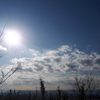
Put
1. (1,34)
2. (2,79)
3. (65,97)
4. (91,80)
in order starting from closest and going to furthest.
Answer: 1. (2,79)
2. (1,34)
3. (91,80)
4. (65,97)

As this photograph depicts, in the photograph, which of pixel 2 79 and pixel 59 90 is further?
pixel 59 90

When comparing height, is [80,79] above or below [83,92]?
above

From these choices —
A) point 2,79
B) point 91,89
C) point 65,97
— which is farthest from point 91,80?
point 2,79

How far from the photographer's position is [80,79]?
1848 cm

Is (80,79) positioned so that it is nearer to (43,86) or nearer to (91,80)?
(91,80)

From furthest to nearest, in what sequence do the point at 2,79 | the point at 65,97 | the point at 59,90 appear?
the point at 59,90 → the point at 65,97 → the point at 2,79

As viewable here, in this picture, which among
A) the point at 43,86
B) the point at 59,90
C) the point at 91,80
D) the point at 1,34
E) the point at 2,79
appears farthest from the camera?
the point at 43,86

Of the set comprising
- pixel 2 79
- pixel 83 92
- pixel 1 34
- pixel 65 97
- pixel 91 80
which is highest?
pixel 1 34

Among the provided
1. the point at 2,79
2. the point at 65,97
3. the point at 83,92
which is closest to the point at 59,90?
the point at 65,97

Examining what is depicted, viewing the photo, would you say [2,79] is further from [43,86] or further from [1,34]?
[43,86]

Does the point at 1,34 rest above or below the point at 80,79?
above

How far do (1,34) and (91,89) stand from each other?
684 inches

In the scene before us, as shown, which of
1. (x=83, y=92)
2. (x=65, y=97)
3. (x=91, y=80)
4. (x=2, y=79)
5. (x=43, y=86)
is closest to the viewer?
(x=2, y=79)

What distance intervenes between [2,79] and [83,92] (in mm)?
14463
